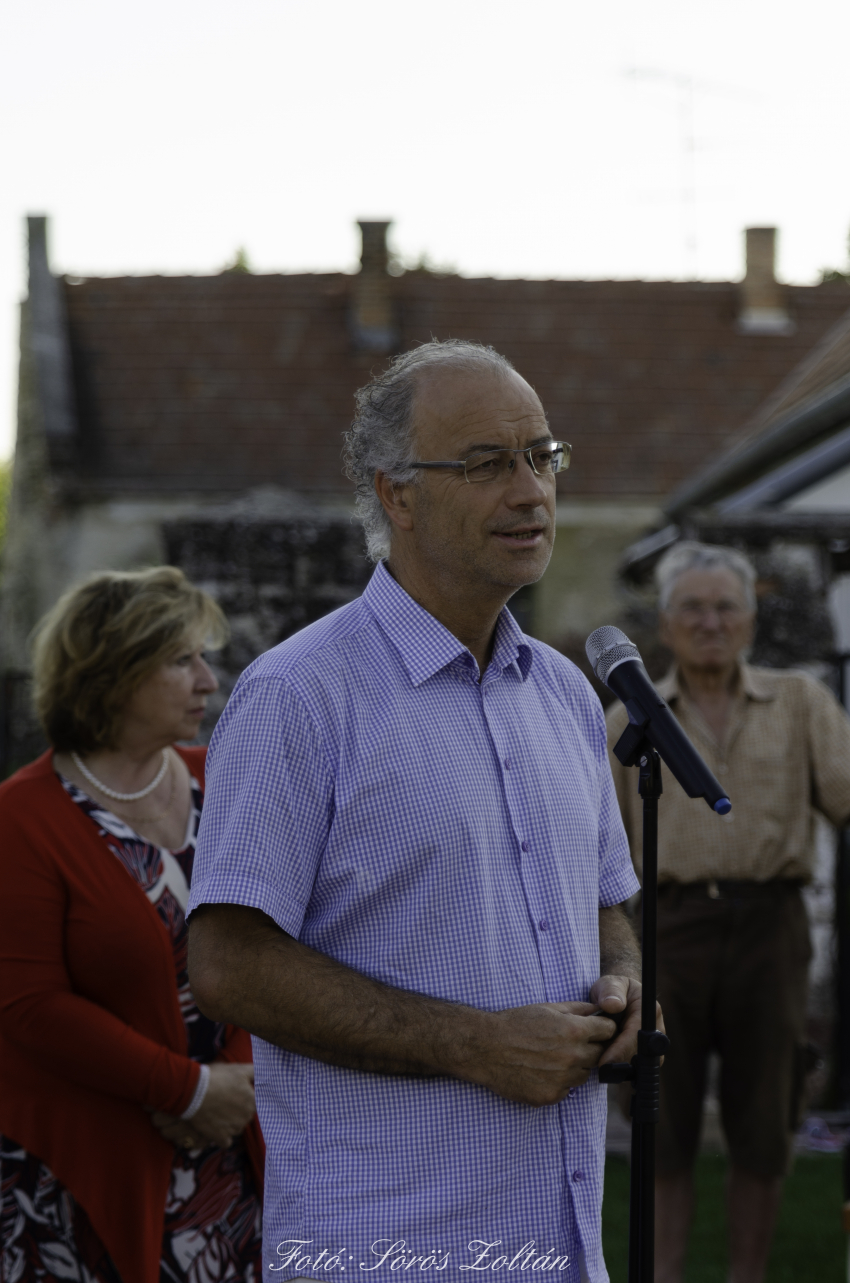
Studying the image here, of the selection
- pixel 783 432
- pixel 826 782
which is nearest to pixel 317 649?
pixel 826 782

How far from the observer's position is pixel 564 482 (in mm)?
16203

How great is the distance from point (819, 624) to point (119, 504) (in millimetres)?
11984

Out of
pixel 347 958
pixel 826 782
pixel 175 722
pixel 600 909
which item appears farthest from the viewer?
pixel 826 782

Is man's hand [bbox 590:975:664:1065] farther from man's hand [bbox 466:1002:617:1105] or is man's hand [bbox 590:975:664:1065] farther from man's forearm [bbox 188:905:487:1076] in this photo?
man's forearm [bbox 188:905:487:1076]

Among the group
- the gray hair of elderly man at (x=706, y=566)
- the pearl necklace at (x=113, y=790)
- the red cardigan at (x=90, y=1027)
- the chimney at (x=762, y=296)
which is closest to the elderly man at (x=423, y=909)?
the red cardigan at (x=90, y=1027)

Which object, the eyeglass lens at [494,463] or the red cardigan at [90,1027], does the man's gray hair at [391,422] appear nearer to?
the eyeglass lens at [494,463]

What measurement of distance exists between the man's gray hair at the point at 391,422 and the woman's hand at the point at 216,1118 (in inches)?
48.7

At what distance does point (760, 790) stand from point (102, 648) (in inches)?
85.7

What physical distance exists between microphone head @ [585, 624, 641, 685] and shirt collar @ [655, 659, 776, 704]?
2.18 meters

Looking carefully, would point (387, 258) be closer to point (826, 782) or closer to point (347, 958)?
point (826, 782)

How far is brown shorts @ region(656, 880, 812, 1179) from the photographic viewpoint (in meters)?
4.05

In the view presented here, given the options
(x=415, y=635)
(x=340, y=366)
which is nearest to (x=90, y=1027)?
(x=415, y=635)

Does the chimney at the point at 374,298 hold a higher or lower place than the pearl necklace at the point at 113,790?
higher

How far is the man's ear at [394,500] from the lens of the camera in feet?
7.03
